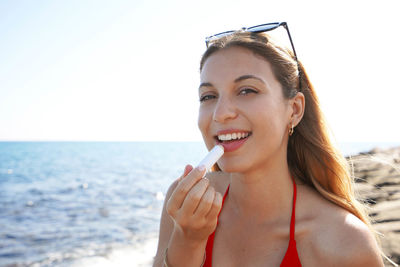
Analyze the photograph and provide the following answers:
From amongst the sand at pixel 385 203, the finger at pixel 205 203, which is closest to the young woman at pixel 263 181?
the finger at pixel 205 203

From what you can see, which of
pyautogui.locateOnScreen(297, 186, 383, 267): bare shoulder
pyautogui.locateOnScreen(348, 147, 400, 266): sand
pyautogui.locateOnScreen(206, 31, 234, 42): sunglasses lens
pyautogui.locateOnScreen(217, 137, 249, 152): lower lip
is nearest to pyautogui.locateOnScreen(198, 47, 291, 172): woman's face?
pyautogui.locateOnScreen(217, 137, 249, 152): lower lip

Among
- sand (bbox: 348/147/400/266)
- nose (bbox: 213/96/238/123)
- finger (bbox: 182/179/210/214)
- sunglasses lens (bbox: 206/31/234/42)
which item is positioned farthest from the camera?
sand (bbox: 348/147/400/266)

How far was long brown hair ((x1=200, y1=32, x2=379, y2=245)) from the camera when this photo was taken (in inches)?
101

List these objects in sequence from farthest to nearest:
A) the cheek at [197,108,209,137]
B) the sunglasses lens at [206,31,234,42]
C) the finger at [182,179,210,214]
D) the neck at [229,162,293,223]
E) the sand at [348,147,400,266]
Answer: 1. the sand at [348,147,400,266]
2. the sunglasses lens at [206,31,234,42]
3. the neck at [229,162,293,223]
4. the cheek at [197,108,209,137]
5. the finger at [182,179,210,214]

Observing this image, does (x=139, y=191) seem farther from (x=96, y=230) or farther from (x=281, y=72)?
(x=281, y=72)

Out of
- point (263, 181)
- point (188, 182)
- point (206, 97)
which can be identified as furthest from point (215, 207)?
point (206, 97)

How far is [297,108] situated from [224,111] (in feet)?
2.45

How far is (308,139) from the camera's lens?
286 centimetres

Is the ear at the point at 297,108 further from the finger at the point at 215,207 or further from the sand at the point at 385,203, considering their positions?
the finger at the point at 215,207

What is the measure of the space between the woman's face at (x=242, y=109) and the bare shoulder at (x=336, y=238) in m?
0.54

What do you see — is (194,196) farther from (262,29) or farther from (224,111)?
(262,29)

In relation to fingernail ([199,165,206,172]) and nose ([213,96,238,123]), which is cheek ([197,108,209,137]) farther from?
fingernail ([199,165,206,172])

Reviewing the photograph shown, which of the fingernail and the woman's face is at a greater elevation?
the woman's face

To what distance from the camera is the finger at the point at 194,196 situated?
1.97 m
